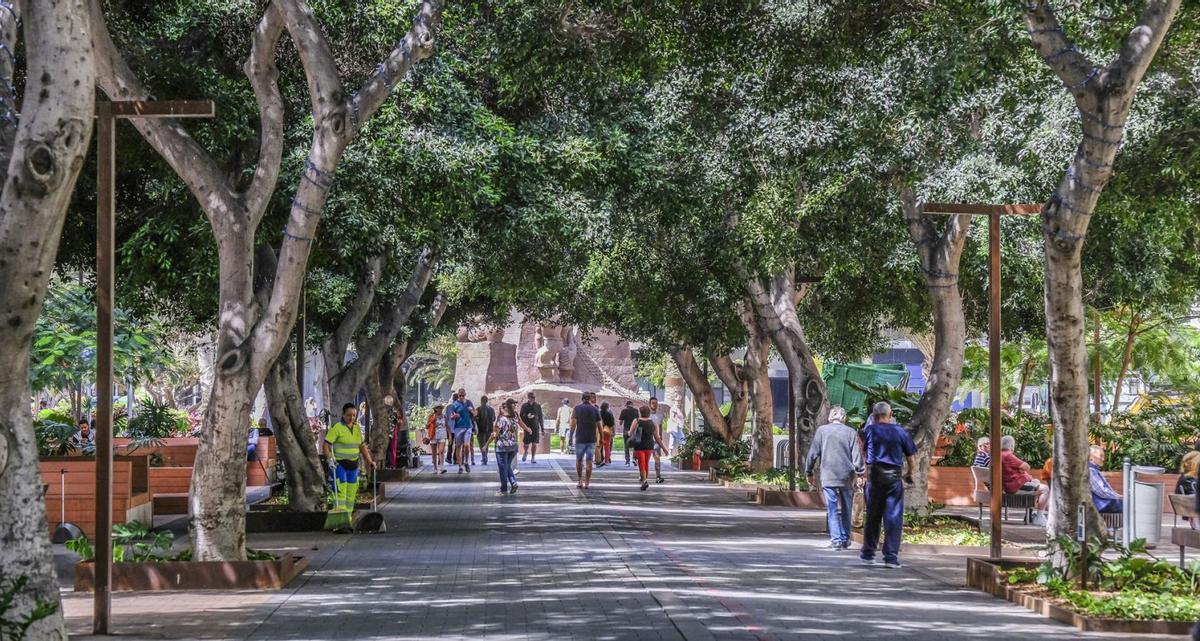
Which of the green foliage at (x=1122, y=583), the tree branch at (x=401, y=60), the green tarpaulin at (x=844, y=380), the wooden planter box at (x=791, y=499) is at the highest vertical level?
the tree branch at (x=401, y=60)

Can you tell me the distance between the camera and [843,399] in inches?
1420

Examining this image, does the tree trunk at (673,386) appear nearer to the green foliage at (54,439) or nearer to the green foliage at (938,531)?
the green foliage at (54,439)

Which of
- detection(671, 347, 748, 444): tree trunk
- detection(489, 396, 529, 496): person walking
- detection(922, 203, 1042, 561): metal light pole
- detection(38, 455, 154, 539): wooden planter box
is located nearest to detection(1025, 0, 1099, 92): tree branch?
detection(922, 203, 1042, 561): metal light pole

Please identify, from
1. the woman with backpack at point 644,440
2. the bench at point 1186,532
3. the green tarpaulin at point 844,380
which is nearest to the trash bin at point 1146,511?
the bench at point 1186,532

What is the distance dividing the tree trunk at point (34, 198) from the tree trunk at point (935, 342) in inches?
550

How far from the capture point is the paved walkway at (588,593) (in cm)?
1147

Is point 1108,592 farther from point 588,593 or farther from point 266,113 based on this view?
point 266,113

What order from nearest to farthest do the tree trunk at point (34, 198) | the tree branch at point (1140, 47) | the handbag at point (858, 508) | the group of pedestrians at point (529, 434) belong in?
1. the tree trunk at point (34, 198)
2. the tree branch at point (1140, 47)
3. the handbag at point (858, 508)
4. the group of pedestrians at point (529, 434)

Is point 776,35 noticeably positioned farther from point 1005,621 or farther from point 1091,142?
point 1005,621

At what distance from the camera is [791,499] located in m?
27.4

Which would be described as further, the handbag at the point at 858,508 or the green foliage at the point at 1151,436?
the green foliage at the point at 1151,436

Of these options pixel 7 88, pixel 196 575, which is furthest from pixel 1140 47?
pixel 196 575

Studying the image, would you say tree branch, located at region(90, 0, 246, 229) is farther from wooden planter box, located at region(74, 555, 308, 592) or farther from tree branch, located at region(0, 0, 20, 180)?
tree branch, located at region(0, 0, 20, 180)

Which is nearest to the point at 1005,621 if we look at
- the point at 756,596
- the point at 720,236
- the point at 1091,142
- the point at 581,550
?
the point at 756,596
